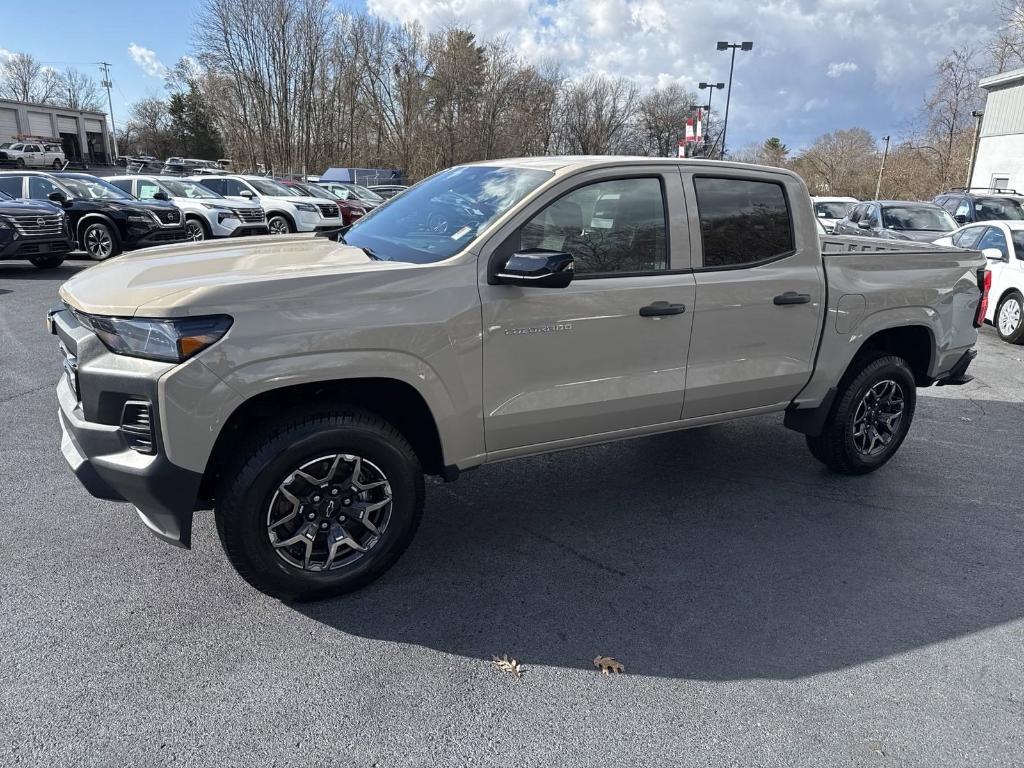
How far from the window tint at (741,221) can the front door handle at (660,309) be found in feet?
1.15

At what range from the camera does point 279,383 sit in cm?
287

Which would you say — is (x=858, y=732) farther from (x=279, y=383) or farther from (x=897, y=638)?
(x=279, y=383)

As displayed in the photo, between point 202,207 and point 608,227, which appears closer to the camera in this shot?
point 608,227

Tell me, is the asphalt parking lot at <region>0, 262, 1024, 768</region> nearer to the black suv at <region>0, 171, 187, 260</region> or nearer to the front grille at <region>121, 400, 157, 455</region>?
the front grille at <region>121, 400, 157, 455</region>

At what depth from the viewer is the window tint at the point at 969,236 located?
36.5ft

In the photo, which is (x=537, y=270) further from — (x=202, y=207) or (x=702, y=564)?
(x=202, y=207)

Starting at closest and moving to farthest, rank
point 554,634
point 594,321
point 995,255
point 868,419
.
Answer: point 554,634 → point 594,321 → point 868,419 → point 995,255

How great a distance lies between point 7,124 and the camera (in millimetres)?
65938

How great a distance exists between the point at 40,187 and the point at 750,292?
14228 millimetres

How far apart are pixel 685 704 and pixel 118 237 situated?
14186 mm

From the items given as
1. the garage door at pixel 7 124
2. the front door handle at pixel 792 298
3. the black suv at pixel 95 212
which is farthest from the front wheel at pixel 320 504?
the garage door at pixel 7 124

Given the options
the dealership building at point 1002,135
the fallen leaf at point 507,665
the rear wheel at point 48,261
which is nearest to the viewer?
the fallen leaf at point 507,665

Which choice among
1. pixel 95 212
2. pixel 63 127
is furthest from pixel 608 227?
pixel 63 127

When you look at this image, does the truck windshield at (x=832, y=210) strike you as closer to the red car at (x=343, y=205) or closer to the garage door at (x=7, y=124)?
the red car at (x=343, y=205)
